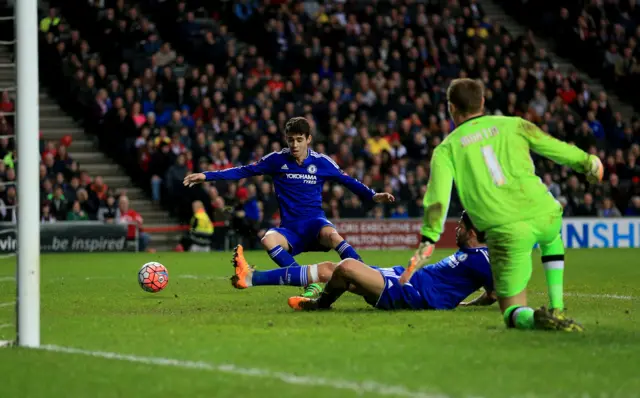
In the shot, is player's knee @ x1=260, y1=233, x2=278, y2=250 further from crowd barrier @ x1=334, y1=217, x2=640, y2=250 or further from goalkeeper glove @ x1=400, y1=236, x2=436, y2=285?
crowd barrier @ x1=334, y1=217, x2=640, y2=250

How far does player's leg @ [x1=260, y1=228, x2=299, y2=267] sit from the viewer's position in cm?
1200

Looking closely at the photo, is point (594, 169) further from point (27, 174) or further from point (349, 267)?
point (27, 174)

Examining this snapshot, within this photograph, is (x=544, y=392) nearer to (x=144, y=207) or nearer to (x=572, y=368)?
(x=572, y=368)

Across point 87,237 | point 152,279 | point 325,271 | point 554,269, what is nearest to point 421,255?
point 554,269

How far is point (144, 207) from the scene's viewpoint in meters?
27.0

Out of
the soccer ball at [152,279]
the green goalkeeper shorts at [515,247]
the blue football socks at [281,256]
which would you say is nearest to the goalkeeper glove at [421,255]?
the green goalkeeper shorts at [515,247]

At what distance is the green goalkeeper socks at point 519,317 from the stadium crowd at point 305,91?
1754 centimetres

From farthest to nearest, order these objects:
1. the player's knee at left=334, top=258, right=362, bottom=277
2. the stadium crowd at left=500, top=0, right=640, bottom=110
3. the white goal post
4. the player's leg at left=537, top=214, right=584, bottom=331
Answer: the stadium crowd at left=500, top=0, right=640, bottom=110 < the player's knee at left=334, top=258, right=362, bottom=277 < the player's leg at left=537, top=214, right=584, bottom=331 < the white goal post

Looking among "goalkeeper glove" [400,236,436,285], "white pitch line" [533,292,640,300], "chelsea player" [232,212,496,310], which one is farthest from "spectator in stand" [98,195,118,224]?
"goalkeeper glove" [400,236,436,285]

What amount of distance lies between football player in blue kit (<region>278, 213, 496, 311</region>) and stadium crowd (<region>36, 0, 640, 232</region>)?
52.1 feet

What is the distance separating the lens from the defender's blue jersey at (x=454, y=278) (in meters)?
9.67

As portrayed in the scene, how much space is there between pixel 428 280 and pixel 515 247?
1800 millimetres

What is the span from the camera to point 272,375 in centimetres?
623

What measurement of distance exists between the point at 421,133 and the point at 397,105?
1.17 meters
